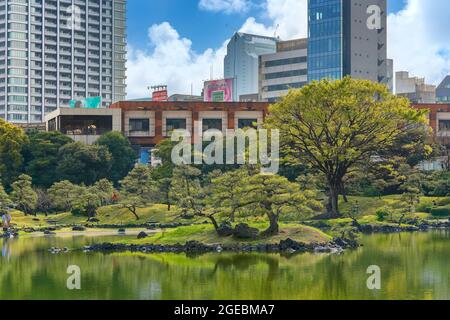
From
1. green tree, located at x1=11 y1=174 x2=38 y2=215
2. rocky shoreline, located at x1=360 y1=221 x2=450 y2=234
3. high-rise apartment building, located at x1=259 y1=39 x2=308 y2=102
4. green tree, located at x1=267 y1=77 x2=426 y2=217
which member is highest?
high-rise apartment building, located at x1=259 y1=39 x2=308 y2=102

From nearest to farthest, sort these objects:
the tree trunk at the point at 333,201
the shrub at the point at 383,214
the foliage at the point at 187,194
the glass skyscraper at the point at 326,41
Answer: the foliage at the point at 187,194 < the shrub at the point at 383,214 < the tree trunk at the point at 333,201 < the glass skyscraper at the point at 326,41

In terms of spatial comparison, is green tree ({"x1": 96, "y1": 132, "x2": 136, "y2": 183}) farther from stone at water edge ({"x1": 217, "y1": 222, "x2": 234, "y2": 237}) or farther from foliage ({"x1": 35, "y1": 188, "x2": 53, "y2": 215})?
stone at water edge ({"x1": 217, "y1": 222, "x2": 234, "y2": 237})

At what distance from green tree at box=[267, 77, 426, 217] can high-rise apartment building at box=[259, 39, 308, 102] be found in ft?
374

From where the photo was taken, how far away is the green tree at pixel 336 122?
242ft

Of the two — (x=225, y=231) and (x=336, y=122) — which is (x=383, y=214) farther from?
(x=225, y=231)

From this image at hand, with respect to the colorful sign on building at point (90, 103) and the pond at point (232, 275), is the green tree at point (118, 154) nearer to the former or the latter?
the colorful sign on building at point (90, 103)

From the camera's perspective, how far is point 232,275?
3834 cm

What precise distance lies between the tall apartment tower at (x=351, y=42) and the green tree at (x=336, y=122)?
108910 millimetres

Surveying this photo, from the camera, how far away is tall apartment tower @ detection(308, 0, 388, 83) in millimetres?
185250

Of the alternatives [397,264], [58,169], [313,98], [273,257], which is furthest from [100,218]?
[397,264]

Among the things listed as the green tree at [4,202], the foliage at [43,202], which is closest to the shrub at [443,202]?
the foliage at [43,202]

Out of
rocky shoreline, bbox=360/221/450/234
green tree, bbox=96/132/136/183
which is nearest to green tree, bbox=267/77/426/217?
rocky shoreline, bbox=360/221/450/234

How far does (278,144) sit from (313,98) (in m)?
5.43

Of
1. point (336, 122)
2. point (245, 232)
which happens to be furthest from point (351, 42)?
point (245, 232)
